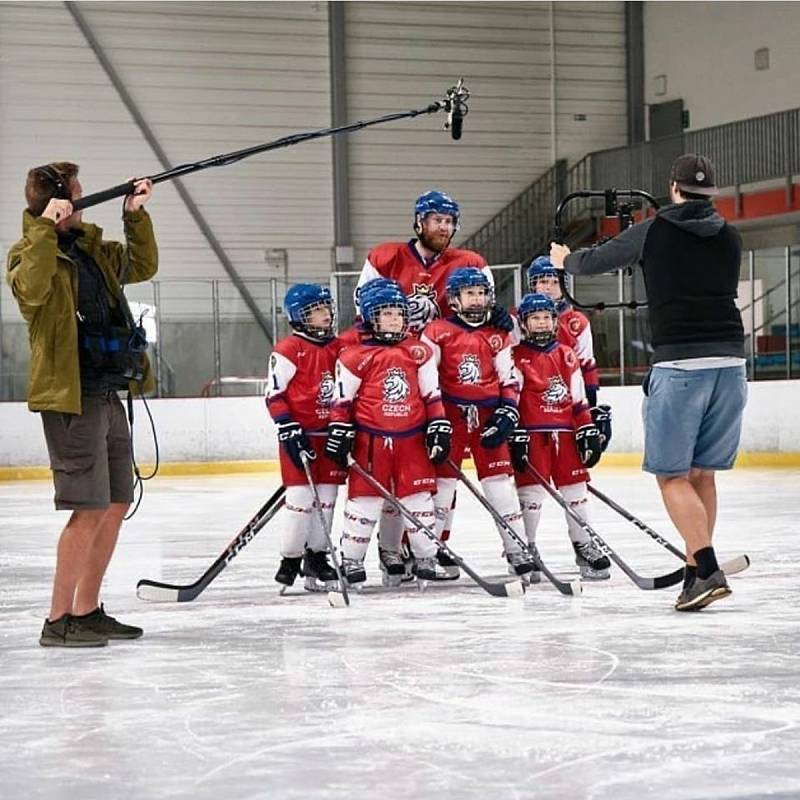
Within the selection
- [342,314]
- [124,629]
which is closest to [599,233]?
[342,314]

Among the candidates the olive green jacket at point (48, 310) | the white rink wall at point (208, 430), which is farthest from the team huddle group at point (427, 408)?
the white rink wall at point (208, 430)

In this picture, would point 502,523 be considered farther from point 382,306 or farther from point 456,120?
point 456,120

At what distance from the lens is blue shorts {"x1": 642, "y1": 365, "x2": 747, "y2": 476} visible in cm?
490

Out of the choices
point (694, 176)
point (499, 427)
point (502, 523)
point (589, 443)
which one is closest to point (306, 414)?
point (499, 427)

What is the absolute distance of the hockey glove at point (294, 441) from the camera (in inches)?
224

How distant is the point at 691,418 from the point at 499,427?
102 cm

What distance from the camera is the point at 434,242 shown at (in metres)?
6.20

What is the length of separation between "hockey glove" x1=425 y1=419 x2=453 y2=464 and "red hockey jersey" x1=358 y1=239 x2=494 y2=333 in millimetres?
624

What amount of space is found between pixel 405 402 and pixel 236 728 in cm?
246

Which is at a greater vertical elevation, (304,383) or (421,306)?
(421,306)

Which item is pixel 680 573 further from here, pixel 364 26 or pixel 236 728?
pixel 364 26

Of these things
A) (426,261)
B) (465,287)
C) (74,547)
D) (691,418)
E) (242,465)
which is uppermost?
(426,261)

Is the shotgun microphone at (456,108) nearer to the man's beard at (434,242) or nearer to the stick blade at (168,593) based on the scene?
the man's beard at (434,242)

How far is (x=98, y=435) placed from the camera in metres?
4.41
